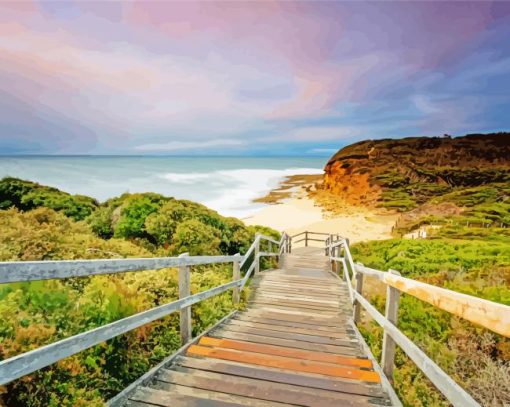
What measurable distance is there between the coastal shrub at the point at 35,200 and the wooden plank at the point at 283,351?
23.0 ft

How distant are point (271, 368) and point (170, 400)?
1054 mm

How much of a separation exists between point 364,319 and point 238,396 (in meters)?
4.23

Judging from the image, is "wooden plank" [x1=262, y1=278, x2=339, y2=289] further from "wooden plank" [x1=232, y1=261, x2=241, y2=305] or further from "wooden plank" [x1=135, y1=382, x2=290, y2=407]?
"wooden plank" [x1=135, y1=382, x2=290, y2=407]

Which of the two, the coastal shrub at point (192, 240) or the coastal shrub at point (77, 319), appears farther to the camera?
the coastal shrub at point (192, 240)

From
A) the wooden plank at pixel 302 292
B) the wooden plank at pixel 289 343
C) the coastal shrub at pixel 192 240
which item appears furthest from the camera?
the coastal shrub at pixel 192 240

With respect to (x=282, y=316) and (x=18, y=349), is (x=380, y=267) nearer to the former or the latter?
(x=282, y=316)

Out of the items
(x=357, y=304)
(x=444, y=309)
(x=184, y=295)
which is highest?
(x=444, y=309)

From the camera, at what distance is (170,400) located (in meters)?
2.27

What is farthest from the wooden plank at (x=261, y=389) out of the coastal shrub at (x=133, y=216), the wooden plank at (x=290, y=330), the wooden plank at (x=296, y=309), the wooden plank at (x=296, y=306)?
the coastal shrub at (x=133, y=216)

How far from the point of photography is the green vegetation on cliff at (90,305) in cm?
226

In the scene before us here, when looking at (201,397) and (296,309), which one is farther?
(296,309)

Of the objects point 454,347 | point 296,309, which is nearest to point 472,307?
point 454,347

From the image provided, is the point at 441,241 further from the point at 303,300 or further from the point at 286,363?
the point at 286,363

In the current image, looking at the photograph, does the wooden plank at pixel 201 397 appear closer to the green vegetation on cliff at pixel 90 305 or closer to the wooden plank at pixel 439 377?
the green vegetation on cliff at pixel 90 305
